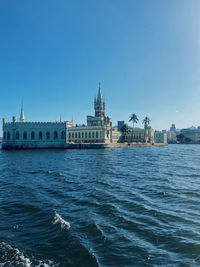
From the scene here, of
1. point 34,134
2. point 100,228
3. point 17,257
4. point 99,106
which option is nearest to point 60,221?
point 100,228

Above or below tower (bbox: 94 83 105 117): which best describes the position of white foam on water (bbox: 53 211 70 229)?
below

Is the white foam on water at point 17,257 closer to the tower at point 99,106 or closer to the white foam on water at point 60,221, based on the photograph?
the white foam on water at point 60,221

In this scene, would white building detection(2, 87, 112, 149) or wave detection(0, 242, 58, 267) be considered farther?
white building detection(2, 87, 112, 149)

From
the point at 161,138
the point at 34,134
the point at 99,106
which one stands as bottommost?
the point at 161,138

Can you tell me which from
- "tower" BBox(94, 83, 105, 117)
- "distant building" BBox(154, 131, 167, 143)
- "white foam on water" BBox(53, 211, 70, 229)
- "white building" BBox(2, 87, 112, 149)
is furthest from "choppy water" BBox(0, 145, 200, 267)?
"distant building" BBox(154, 131, 167, 143)

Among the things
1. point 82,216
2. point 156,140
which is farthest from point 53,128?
point 156,140

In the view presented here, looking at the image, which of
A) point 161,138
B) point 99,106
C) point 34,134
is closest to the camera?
point 34,134

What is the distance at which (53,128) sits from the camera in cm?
9219

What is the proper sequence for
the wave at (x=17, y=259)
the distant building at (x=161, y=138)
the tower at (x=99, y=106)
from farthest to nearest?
1. the distant building at (x=161, y=138)
2. the tower at (x=99, y=106)
3. the wave at (x=17, y=259)

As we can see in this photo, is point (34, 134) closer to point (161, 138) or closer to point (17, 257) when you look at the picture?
point (17, 257)

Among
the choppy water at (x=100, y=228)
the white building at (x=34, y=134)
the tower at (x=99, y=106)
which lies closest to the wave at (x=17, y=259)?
the choppy water at (x=100, y=228)

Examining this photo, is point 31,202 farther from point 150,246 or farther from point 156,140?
point 156,140

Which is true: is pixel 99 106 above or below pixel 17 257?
→ above

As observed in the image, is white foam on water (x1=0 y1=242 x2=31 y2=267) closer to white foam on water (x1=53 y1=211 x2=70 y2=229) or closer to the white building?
white foam on water (x1=53 y1=211 x2=70 y2=229)
